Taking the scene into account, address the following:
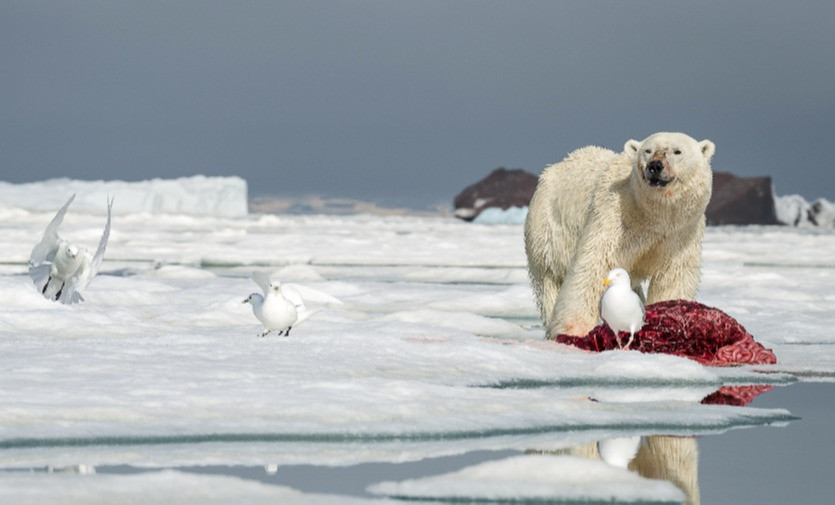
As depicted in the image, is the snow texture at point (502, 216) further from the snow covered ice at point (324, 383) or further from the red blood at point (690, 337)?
the red blood at point (690, 337)

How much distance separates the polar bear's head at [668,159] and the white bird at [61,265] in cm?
314

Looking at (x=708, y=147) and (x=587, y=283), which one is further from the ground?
(x=708, y=147)

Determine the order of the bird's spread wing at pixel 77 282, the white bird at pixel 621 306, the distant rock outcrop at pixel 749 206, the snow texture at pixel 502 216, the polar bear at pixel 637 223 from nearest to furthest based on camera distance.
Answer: the white bird at pixel 621 306 → the polar bear at pixel 637 223 → the bird's spread wing at pixel 77 282 → the snow texture at pixel 502 216 → the distant rock outcrop at pixel 749 206

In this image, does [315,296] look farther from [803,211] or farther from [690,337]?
[803,211]

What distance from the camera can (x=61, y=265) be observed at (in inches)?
298

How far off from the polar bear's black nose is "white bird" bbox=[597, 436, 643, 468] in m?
2.44

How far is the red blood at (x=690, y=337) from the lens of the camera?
627 cm

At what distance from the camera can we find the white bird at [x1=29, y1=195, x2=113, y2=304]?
295 inches

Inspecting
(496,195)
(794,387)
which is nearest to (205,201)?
(496,195)

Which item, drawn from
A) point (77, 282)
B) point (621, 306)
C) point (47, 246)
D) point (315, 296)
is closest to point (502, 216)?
point (315, 296)

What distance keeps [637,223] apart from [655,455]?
3061mm

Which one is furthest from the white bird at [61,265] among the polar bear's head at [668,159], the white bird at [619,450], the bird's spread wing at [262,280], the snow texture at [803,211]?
the snow texture at [803,211]

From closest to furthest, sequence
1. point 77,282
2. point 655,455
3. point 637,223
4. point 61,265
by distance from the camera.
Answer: point 655,455, point 637,223, point 61,265, point 77,282

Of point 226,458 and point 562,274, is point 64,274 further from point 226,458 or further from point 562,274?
point 226,458
